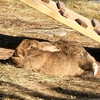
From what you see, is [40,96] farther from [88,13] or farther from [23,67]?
[88,13]

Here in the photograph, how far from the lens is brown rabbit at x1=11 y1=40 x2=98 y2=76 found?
8055 millimetres

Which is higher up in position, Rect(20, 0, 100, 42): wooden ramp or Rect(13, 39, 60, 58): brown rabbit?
Rect(20, 0, 100, 42): wooden ramp

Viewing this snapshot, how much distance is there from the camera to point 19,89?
6.76 m

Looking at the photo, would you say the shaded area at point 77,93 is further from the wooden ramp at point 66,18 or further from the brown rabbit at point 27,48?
the wooden ramp at point 66,18

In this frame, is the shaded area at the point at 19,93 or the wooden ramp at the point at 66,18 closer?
the shaded area at the point at 19,93

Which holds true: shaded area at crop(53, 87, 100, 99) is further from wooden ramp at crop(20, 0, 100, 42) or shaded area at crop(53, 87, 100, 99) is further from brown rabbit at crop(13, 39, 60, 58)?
wooden ramp at crop(20, 0, 100, 42)

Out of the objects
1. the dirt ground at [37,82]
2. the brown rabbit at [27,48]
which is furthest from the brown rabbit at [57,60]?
the dirt ground at [37,82]

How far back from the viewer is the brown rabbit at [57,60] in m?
8.05

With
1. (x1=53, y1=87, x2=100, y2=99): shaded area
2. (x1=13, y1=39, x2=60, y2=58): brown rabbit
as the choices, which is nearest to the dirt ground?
(x1=53, y1=87, x2=100, y2=99): shaded area

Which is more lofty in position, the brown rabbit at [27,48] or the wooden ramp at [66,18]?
the wooden ramp at [66,18]

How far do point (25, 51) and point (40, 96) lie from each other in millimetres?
1687

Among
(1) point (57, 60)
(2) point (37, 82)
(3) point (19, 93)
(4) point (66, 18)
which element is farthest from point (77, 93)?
(4) point (66, 18)

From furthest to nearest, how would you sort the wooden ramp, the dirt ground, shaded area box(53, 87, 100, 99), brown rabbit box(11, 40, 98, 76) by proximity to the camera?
1. the wooden ramp
2. brown rabbit box(11, 40, 98, 76)
3. shaded area box(53, 87, 100, 99)
4. the dirt ground

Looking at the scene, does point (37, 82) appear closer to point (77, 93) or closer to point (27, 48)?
point (77, 93)
